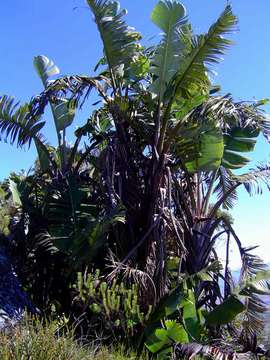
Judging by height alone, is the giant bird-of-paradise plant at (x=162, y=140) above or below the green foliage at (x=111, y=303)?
above

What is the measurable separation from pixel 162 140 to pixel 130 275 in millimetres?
2700

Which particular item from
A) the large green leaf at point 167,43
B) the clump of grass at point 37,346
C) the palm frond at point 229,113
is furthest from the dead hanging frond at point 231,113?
Result: the clump of grass at point 37,346

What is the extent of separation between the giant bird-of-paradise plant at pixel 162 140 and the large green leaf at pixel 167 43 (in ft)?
0.06

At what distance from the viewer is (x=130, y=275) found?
8.77 meters

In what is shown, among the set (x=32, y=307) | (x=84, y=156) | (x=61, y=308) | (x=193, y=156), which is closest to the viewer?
→ (x=32, y=307)

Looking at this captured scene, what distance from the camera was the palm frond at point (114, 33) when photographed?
401 inches

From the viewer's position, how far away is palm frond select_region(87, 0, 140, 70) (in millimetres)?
10195

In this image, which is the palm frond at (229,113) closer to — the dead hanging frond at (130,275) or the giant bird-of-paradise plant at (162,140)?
the giant bird-of-paradise plant at (162,140)

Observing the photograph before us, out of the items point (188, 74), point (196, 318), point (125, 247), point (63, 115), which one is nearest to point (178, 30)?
point (188, 74)

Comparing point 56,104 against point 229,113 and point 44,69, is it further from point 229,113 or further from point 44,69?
point 229,113

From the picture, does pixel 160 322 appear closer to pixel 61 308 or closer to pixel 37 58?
pixel 61 308

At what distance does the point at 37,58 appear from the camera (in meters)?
12.0

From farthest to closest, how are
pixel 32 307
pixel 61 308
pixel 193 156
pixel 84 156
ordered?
1. pixel 84 156
2. pixel 193 156
3. pixel 61 308
4. pixel 32 307

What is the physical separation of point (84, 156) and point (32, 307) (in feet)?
12.3
